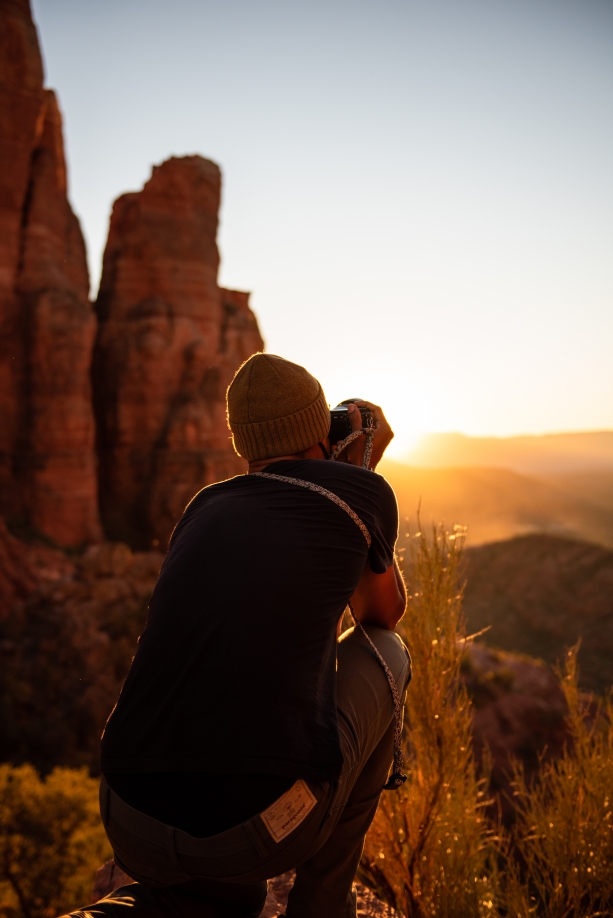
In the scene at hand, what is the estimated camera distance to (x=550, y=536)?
1372 inches

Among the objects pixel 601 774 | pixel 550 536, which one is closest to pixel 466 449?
pixel 550 536

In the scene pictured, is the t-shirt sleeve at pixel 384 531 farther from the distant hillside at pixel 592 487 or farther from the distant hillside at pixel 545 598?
the distant hillside at pixel 592 487

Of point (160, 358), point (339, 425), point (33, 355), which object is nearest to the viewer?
point (339, 425)

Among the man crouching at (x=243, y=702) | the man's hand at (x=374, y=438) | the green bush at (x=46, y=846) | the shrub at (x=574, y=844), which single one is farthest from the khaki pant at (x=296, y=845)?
the green bush at (x=46, y=846)

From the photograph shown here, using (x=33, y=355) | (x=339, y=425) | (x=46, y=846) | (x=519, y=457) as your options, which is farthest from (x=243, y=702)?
(x=519, y=457)

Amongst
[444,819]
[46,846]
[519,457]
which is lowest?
[519,457]

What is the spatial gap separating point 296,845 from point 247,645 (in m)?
0.52

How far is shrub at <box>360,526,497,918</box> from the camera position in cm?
275

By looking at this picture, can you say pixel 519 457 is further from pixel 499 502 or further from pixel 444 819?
pixel 444 819

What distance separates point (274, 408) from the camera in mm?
1848

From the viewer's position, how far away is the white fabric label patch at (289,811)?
140 centimetres

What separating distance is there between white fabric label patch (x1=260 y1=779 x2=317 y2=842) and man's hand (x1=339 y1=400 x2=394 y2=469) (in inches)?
42.5

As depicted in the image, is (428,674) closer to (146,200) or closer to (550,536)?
(146,200)

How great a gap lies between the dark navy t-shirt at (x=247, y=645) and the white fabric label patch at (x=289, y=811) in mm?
46
